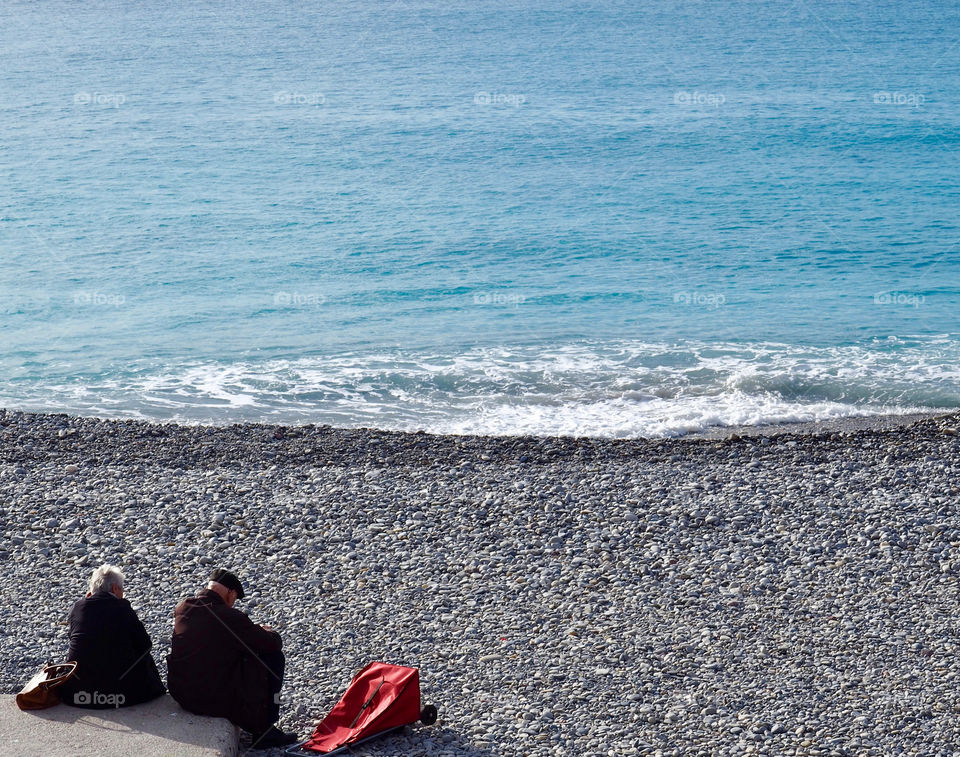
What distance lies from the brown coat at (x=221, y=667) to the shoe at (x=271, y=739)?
5cm

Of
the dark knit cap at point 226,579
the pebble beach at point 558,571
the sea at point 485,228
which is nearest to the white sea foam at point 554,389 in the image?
the sea at point 485,228

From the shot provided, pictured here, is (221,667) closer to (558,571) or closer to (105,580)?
(105,580)

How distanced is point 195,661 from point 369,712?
1343 millimetres

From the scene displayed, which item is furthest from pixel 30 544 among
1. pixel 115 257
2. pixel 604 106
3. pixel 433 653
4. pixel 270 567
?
pixel 604 106

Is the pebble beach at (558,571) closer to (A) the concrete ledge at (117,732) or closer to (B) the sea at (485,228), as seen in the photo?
(A) the concrete ledge at (117,732)

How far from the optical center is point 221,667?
7.34 meters

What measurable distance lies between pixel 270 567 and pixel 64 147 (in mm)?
46997

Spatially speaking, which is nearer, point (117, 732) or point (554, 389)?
point (117, 732)

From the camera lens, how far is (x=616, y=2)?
309 ft

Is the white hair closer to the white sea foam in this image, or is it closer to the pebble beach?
the pebble beach

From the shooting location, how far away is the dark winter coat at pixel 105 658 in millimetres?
7391

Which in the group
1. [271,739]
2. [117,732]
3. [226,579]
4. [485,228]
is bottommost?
[271,739]

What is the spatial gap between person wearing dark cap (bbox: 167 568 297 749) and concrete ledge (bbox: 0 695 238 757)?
0.47 feet

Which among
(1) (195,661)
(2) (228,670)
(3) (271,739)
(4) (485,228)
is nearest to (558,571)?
(3) (271,739)
